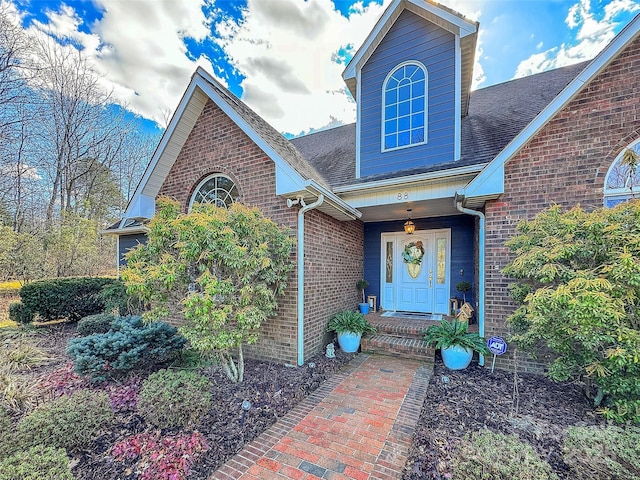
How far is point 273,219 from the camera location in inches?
222

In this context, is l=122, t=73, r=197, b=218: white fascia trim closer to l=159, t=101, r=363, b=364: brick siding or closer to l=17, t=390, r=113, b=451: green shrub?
l=159, t=101, r=363, b=364: brick siding

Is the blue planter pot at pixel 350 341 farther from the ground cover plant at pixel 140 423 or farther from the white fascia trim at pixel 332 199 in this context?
the white fascia trim at pixel 332 199

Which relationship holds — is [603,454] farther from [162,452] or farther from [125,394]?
[125,394]

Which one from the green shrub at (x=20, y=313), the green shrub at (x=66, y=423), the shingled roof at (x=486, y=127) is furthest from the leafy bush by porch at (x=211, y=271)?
the green shrub at (x=20, y=313)

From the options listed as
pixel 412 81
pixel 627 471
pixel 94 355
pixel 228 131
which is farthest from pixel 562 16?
pixel 94 355

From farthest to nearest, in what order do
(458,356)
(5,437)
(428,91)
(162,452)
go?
(428,91) < (458,356) < (162,452) < (5,437)

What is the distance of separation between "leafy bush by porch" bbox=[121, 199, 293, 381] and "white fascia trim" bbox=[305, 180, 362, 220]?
1044 mm

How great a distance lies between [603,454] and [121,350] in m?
6.27

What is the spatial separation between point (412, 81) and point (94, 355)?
28.1ft

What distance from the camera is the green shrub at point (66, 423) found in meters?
2.90

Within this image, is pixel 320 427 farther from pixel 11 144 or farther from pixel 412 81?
pixel 11 144

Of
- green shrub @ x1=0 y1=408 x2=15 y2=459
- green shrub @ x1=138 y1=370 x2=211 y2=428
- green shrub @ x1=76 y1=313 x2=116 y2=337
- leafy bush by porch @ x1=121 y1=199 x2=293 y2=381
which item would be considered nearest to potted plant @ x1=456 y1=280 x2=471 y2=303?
leafy bush by porch @ x1=121 y1=199 x2=293 y2=381

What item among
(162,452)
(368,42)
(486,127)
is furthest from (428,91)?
(162,452)

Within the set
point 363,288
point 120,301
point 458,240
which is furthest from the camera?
point 363,288
